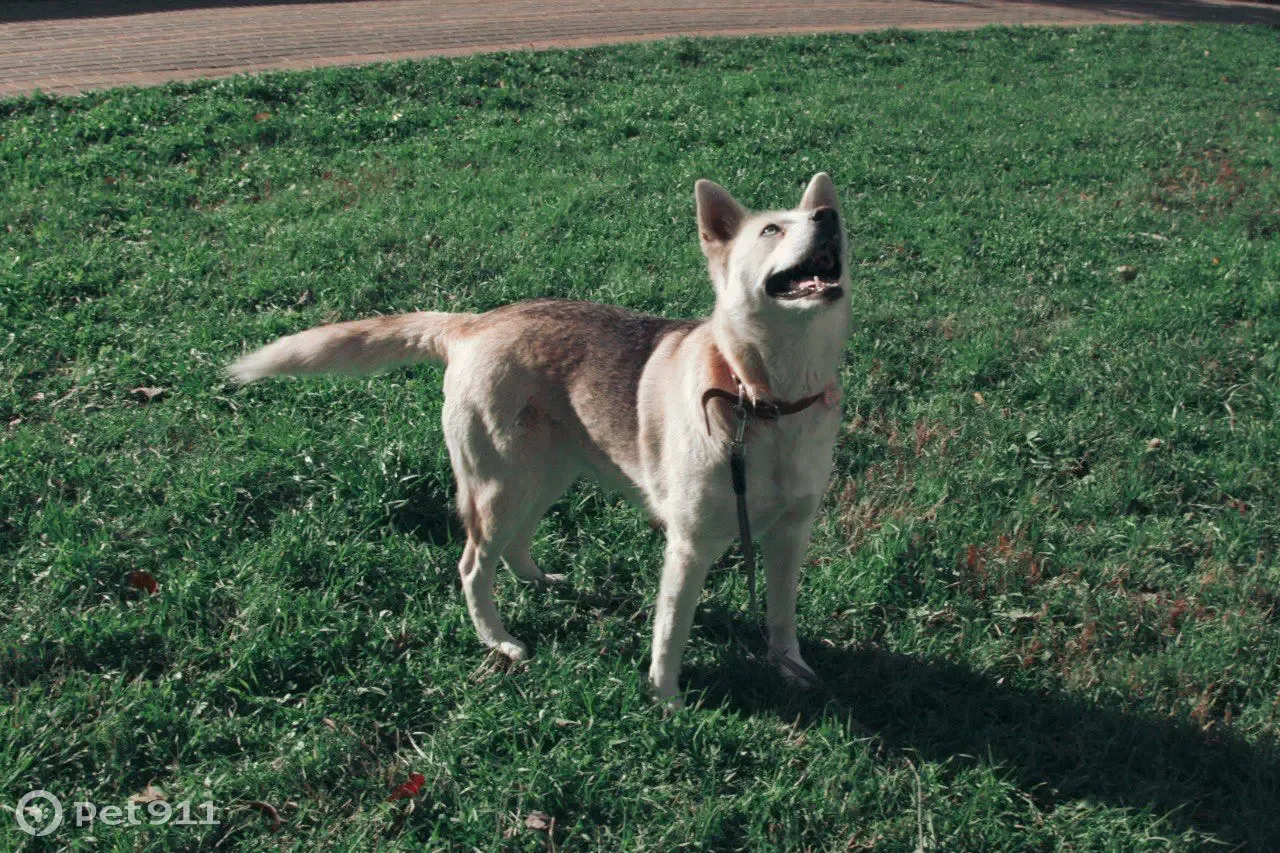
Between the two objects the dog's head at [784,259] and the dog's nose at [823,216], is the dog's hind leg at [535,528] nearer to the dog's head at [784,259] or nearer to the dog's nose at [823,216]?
the dog's head at [784,259]

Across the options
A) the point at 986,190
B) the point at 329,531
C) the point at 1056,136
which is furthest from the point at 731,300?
the point at 1056,136

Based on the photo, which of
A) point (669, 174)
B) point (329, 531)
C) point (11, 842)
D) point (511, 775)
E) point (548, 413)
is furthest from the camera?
point (669, 174)

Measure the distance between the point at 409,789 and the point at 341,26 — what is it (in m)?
12.7

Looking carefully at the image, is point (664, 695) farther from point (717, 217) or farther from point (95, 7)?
point (95, 7)

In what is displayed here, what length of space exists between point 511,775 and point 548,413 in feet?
3.87

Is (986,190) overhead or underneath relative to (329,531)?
overhead

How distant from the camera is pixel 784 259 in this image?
2912mm

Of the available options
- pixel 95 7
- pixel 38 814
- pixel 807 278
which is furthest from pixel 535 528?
pixel 95 7

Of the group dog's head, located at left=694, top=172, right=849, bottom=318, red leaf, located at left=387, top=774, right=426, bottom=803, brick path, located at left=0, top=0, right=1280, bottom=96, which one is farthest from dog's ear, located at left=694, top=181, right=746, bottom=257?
brick path, located at left=0, top=0, right=1280, bottom=96

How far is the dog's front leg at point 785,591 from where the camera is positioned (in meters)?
3.38

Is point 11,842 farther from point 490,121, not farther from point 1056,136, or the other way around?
point 1056,136

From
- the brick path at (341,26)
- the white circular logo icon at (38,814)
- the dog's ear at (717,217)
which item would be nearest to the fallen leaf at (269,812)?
the white circular logo icon at (38,814)

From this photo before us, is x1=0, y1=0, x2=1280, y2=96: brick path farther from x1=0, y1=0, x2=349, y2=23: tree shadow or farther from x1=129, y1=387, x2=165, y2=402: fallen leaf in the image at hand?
x1=129, y1=387, x2=165, y2=402: fallen leaf

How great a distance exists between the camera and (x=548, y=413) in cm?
349
